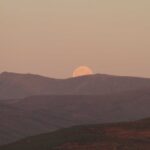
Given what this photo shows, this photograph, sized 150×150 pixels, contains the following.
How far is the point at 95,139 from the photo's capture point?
4888cm

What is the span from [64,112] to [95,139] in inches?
3745

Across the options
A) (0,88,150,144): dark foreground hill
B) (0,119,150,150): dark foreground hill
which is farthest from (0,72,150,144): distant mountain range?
(0,119,150,150): dark foreground hill

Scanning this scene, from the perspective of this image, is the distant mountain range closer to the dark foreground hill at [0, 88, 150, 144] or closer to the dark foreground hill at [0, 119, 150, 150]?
the dark foreground hill at [0, 88, 150, 144]

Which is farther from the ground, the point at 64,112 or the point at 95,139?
the point at 64,112

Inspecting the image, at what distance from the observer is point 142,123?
57.3 meters

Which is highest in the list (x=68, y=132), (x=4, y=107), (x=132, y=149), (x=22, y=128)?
(x=4, y=107)

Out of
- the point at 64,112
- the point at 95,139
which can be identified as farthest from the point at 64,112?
the point at 95,139

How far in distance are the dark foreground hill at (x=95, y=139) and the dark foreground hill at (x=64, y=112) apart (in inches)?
1633

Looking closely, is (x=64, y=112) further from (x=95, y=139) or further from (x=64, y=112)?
(x=95, y=139)

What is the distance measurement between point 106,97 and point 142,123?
11390 centimetres

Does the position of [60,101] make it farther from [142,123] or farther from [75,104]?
[142,123]

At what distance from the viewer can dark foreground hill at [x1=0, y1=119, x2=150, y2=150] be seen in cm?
4534

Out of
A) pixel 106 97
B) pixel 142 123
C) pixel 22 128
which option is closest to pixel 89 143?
pixel 142 123

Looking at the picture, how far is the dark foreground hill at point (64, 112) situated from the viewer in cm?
10991
